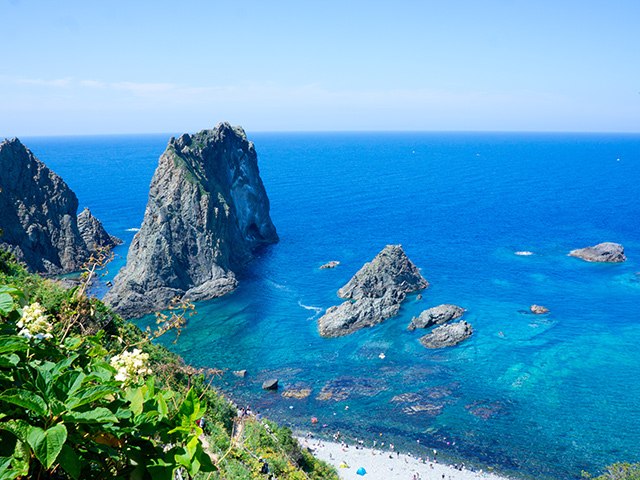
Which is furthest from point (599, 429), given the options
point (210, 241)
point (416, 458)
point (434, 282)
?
point (210, 241)

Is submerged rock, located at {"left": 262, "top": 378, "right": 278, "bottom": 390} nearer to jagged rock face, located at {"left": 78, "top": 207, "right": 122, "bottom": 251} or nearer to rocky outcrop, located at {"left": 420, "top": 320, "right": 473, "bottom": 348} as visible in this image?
rocky outcrop, located at {"left": 420, "top": 320, "right": 473, "bottom": 348}

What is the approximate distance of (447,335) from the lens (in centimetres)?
5588

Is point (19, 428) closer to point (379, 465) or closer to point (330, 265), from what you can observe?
point (379, 465)

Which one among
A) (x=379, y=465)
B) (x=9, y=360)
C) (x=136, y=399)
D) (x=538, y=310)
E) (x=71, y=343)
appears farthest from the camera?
(x=538, y=310)

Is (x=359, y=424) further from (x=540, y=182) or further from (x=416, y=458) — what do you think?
(x=540, y=182)

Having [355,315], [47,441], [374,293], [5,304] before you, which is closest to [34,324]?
[5,304]

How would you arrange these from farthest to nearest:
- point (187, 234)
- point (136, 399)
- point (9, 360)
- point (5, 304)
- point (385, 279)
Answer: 1. point (187, 234)
2. point (385, 279)
3. point (5, 304)
4. point (136, 399)
5. point (9, 360)

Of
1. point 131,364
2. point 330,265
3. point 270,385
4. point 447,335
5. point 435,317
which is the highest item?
point 131,364

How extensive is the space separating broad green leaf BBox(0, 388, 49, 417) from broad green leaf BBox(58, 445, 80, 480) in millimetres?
365

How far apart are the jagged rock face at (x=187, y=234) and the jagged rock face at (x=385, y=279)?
20170mm

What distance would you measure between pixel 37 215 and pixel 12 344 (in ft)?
290

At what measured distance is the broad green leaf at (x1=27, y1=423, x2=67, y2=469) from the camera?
3.45 meters

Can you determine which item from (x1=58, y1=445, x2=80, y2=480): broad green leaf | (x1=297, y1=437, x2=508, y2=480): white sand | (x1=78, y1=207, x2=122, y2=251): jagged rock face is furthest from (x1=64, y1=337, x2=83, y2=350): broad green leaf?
(x1=78, y1=207, x2=122, y2=251): jagged rock face

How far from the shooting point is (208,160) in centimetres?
8519
